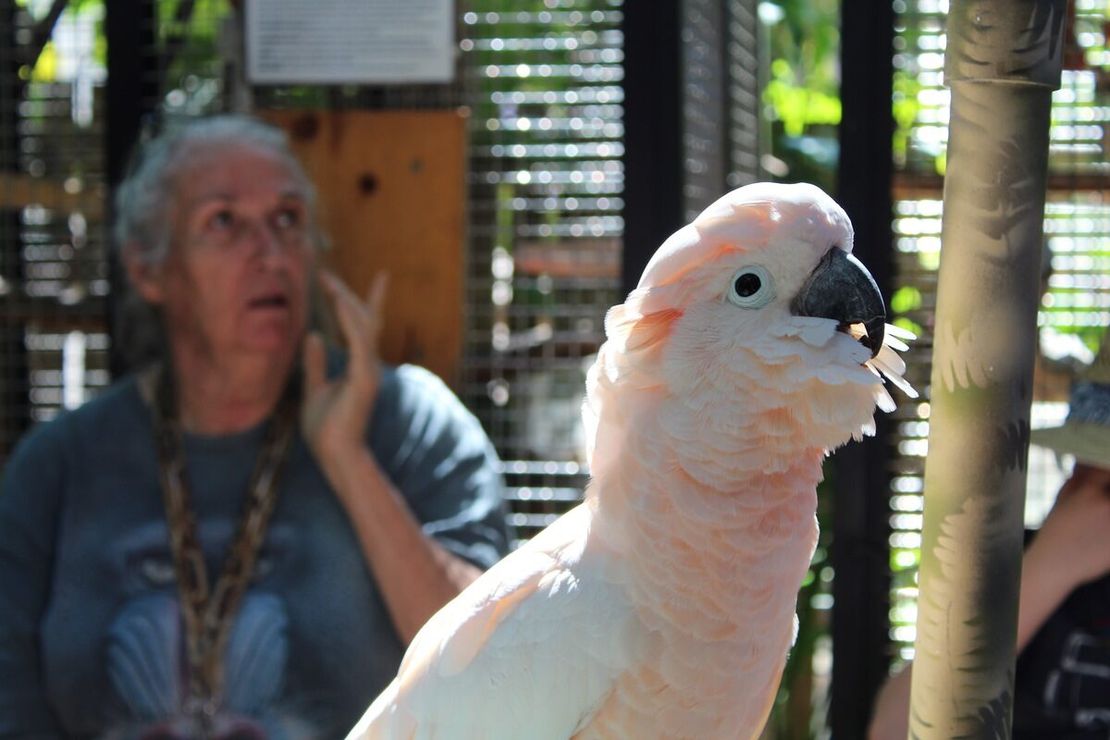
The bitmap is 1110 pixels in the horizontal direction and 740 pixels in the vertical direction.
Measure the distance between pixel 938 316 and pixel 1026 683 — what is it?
1.05m

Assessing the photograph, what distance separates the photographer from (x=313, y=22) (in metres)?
1.89

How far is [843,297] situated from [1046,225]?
1.09 metres

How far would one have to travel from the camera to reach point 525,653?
0.95 metres

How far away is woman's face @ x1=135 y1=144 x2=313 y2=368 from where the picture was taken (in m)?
1.77

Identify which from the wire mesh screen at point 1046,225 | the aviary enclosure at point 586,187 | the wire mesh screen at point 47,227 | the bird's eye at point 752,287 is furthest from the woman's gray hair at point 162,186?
the bird's eye at point 752,287

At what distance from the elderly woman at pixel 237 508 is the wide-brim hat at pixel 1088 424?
2.51 ft

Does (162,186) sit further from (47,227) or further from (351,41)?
(47,227)

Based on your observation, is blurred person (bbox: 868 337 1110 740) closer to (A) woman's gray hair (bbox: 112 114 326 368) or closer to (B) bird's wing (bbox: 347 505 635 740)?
(B) bird's wing (bbox: 347 505 635 740)

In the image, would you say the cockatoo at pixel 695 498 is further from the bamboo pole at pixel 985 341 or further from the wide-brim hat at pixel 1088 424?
the wide-brim hat at pixel 1088 424

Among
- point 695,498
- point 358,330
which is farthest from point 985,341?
point 358,330

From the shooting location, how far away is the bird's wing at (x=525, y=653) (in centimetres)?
92

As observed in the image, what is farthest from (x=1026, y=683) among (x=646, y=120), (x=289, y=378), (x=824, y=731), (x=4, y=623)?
(x=4, y=623)

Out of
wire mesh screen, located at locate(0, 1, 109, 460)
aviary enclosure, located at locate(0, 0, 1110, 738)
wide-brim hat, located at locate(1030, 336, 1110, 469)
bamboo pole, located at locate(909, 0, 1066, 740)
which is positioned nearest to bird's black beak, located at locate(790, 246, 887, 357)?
bamboo pole, located at locate(909, 0, 1066, 740)

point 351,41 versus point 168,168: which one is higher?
point 351,41
